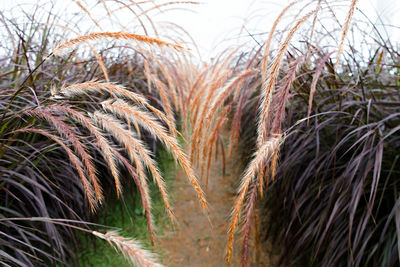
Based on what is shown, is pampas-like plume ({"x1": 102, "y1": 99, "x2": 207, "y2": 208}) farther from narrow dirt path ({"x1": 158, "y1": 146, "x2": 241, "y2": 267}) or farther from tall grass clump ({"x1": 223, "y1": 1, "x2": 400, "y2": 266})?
narrow dirt path ({"x1": 158, "y1": 146, "x2": 241, "y2": 267})

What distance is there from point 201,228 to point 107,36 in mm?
→ 1862

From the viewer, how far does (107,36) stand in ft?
3.48

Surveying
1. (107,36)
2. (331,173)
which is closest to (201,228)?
(331,173)

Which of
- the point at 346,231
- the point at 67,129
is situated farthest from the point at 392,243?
the point at 67,129

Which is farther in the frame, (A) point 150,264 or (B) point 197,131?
(B) point 197,131

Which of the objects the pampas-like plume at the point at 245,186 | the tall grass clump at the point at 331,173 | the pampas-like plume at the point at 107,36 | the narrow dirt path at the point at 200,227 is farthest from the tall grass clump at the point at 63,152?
the narrow dirt path at the point at 200,227

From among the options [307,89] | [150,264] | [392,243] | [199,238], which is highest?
[307,89]

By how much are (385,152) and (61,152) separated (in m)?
1.79

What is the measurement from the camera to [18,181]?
1.63 m

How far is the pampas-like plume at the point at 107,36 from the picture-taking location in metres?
1.02

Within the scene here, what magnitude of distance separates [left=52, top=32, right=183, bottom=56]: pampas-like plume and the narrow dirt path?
1560mm

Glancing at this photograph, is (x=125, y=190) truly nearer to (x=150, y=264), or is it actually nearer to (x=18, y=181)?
(x=18, y=181)

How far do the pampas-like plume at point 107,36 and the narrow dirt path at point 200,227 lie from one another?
1560 mm

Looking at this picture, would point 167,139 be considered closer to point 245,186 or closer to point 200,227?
point 245,186
